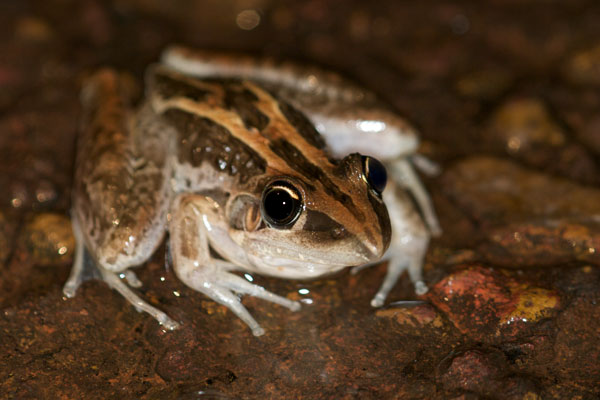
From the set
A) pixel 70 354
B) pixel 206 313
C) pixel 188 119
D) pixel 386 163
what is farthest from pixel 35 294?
pixel 386 163

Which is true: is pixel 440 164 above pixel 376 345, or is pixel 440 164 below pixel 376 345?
above

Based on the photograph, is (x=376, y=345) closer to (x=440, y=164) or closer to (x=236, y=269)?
(x=236, y=269)

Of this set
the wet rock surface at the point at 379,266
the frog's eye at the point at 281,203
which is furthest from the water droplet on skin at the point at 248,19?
Answer: the frog's eye at the point at 281,203

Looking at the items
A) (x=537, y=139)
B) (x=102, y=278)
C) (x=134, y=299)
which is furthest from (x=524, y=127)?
(x=102, y=278)

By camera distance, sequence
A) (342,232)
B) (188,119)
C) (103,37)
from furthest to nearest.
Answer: (103,37)
(188,119)
(342,232)

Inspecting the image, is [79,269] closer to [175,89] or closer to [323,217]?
[175,89]

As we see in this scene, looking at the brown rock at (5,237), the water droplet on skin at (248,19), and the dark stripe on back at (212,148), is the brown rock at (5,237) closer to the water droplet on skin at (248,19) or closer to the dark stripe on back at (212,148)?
the dark stripe on back at (212,148)
